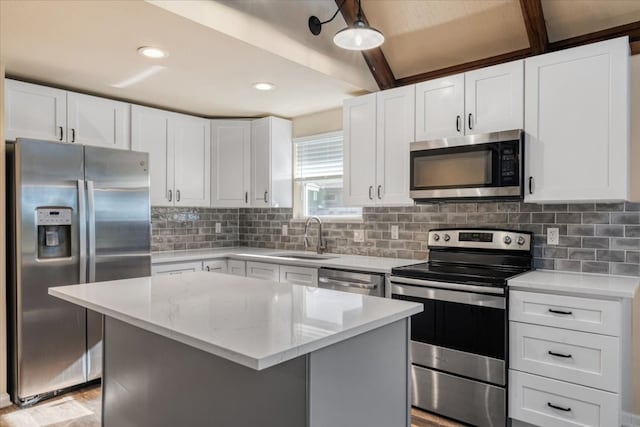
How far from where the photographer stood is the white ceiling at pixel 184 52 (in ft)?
7.37

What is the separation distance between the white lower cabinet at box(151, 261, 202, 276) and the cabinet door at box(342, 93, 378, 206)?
1.47 meters

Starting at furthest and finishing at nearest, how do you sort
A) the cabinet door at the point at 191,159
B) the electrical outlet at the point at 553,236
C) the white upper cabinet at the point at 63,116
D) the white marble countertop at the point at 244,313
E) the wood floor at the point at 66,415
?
1. the cabinet door at the point at 191,159
2. the white upper cabinet at the point at 63,116
3. the electrical outlet at the point at 553,236
4. the wood floor at the point at 66,415
5. the white marble countertop at the point at 244,313

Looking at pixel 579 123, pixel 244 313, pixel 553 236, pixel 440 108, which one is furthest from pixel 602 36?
pixel 244 313

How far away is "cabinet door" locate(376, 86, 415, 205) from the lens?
10.5 ft

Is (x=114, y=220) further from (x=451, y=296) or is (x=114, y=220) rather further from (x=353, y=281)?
(x=451, y=296)

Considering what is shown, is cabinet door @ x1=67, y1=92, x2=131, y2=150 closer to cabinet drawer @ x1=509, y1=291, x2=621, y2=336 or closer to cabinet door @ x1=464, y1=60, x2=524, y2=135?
cabinet door @ x1=464, y1=60, x2=524, y2=135

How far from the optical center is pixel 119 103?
3.65 m

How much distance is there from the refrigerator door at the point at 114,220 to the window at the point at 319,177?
61.1 inches

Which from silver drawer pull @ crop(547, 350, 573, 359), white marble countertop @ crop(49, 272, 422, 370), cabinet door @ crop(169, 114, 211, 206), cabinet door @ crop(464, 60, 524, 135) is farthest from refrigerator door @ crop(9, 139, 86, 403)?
silver drawer pull @ crop(547, 350, 573, 359)

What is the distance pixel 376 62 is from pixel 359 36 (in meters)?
1.34

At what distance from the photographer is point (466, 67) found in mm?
3195

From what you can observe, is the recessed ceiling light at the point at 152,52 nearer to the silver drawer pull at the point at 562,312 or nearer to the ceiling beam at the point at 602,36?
the ceiling beam at the point at 602,36


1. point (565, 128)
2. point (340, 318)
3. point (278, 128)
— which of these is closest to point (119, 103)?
point (278, 128)

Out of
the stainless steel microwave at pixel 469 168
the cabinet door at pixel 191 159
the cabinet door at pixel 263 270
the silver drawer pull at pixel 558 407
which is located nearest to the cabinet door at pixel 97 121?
the cabinet door at pixel 191 159
